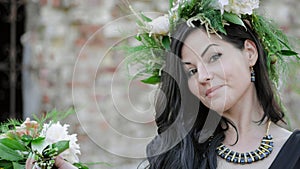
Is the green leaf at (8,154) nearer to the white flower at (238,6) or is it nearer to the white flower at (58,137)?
the white flower at (58,137)

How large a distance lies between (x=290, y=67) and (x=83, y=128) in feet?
8.16

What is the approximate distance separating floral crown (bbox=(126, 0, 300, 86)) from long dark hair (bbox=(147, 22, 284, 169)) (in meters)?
0.04

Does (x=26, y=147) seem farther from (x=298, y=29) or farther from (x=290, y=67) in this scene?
(x=298, y=29)

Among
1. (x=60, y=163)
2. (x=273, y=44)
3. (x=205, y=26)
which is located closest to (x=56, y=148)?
(x=60, y=163)

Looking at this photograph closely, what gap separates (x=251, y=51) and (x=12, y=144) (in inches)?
40.2

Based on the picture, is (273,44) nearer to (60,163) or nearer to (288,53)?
(288,53)

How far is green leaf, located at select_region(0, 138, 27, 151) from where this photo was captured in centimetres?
300

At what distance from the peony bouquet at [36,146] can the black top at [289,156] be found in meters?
0.79

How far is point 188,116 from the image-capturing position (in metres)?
3.26

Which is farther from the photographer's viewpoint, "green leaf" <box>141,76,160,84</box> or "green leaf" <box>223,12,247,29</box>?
"green leaf" <box>141,76,160,84</box>

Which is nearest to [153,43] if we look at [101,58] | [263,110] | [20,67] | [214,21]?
[214,21]

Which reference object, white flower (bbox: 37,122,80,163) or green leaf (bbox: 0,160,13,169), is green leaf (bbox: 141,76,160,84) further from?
green leaf (bbox: 0,160,13,169)

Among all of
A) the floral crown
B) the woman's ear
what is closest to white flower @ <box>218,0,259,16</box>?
the floral crown

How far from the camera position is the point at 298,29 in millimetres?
5773
